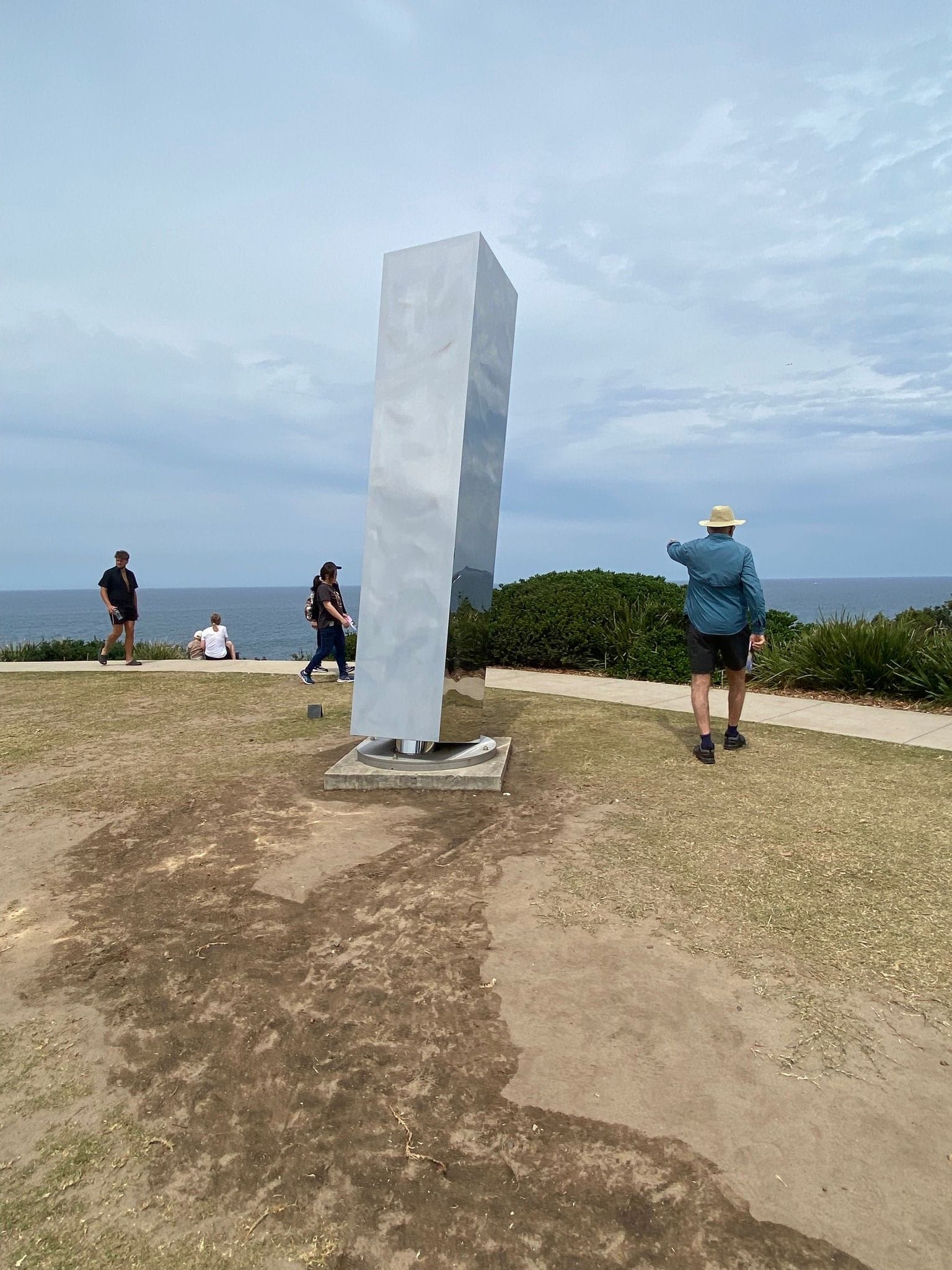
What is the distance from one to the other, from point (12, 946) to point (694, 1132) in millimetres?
2654

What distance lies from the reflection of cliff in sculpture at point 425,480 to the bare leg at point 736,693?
2.16 m

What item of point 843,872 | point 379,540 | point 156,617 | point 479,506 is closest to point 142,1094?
point 843,872

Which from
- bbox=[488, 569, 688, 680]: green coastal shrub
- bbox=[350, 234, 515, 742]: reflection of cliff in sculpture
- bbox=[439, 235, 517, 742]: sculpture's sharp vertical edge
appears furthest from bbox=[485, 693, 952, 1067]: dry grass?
bbox=[488, 569, 688, 680]: green coastal shrub

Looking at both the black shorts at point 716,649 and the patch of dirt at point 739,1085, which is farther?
the black shorts at point 716,649

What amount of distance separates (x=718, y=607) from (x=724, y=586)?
0.53 ft

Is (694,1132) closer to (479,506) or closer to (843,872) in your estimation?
(843,872)

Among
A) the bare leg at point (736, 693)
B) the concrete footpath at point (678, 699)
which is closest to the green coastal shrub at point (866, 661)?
the concrete footpath at point (678, 699)

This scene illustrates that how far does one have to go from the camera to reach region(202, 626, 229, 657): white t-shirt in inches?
537

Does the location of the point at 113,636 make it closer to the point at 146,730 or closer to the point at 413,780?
the point at 146,730

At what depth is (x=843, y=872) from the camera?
154 inches

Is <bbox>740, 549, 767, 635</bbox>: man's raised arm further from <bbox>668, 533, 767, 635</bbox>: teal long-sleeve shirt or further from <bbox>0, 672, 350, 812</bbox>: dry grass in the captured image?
<bbox>0, 672, 350, 812</bbox>: dry grass

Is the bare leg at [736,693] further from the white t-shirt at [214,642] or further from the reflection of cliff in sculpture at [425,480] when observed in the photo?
the white t-shirt at [214,642]

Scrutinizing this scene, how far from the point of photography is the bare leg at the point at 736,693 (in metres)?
6.25

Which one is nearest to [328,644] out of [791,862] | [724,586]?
[724,586]
